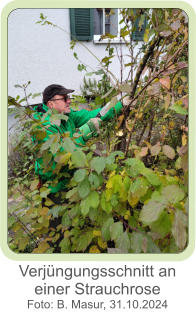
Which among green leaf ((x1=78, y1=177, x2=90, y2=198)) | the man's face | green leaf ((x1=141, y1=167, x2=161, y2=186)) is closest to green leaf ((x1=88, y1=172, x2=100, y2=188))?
green leaf ((x1=78, y1=177, x2=90, y2=198))

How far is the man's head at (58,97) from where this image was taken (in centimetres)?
104

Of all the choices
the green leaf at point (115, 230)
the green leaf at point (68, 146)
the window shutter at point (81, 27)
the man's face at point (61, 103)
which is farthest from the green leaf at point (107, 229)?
the window shutter at point (81, 27)

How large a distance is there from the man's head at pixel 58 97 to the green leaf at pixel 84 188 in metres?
0.51

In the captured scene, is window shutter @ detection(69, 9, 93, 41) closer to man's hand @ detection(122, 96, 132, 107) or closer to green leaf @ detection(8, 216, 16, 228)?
man's hand @ detection(122, 96, 132, 107)

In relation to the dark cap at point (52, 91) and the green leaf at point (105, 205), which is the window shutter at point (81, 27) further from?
the green leaf at point (105, 205)

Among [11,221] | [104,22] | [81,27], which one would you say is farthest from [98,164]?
[81,27]

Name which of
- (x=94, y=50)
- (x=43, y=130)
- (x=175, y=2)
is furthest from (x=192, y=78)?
(x=94, y=50)

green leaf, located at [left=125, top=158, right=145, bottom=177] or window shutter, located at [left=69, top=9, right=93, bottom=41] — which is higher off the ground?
window shutter, located at [left=69, top=9, right=93, bottom=41]

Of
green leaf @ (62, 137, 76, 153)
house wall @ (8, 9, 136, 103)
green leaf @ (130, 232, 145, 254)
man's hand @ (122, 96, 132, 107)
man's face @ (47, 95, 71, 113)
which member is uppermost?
house wall @ (8, 9, 136, 103)

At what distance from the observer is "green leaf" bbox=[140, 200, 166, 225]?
547 mm

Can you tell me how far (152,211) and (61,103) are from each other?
2.34ft
